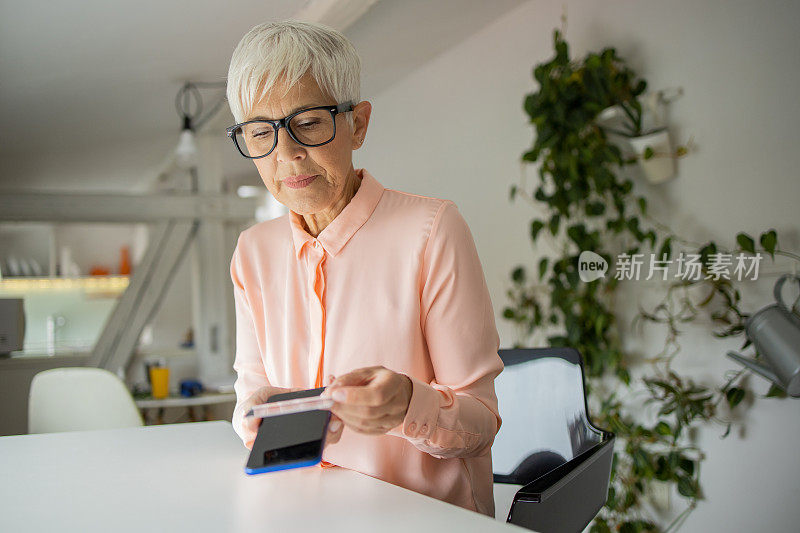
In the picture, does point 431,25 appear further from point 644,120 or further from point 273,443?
point 273,443

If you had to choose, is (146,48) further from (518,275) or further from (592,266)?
(592,266)

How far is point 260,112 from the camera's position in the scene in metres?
1.09

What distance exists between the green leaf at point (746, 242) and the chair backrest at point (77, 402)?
7.26ft

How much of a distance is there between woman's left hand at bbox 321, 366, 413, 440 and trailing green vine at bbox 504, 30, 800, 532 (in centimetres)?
183

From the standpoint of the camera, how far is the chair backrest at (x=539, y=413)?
5.05ft

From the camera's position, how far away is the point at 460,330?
1.09 m

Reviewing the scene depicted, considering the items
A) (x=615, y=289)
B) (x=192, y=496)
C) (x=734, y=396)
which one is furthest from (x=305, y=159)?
(x=615, y=289)

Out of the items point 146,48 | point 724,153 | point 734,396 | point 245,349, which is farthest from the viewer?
point 146,48

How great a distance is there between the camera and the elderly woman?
3.52 feet

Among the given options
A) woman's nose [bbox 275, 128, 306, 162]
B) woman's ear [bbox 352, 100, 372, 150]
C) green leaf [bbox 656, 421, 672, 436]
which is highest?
woman's ear [bbox 352, 100, 372, 150]

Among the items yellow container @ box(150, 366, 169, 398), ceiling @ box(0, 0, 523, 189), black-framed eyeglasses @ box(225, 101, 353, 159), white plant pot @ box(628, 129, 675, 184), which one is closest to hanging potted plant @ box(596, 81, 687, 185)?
white plant pot @ box(628, 129, 675, 184)

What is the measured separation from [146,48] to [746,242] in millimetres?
3051

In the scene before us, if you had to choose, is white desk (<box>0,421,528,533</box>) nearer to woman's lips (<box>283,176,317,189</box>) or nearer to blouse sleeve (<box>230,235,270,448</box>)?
blouse sleeve (<box>230,235,270,448</box>)

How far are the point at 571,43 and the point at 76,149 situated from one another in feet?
15.3
